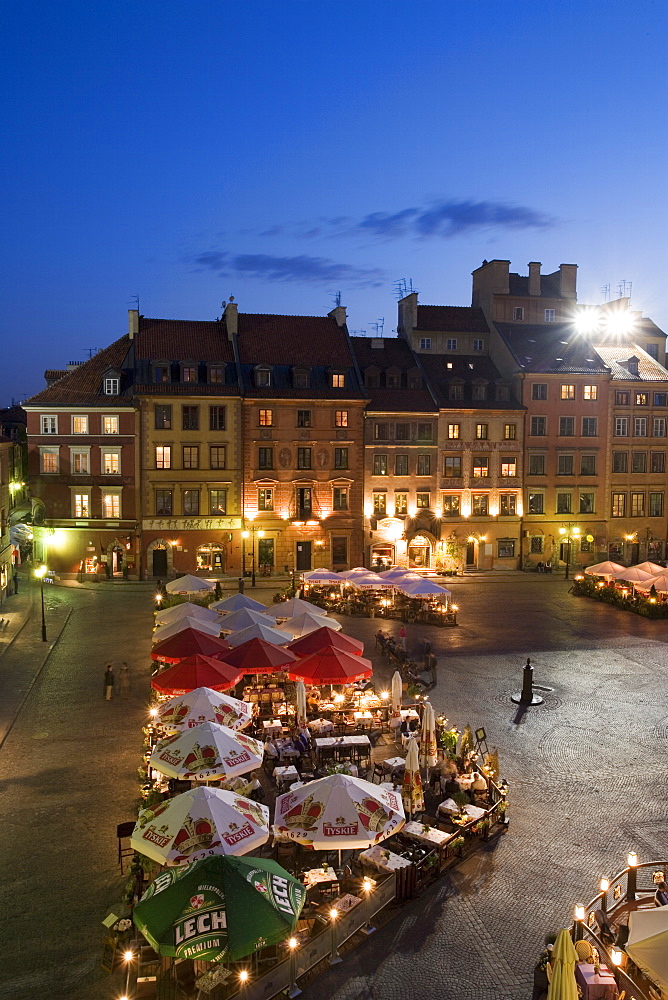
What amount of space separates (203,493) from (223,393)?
21.6 feet

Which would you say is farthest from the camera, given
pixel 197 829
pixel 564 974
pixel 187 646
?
pixel 187 646

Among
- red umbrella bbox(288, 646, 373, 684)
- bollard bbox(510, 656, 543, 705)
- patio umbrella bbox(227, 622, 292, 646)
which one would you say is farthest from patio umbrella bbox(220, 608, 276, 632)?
bollard bbox(510, 656, 543, 705)

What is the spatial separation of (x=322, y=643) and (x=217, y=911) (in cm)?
1383

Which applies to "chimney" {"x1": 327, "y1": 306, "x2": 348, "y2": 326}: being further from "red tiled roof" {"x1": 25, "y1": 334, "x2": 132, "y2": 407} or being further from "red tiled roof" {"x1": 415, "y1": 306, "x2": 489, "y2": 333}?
"red tiled roof" {"x1": 25, "y1": 334, "x2": 132, "y2": 407}

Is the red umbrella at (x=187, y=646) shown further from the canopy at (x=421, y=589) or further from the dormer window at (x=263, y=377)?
the dormer window at (x=263, y=377)

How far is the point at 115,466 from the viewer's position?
49.7 meters

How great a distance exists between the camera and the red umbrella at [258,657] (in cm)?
2444

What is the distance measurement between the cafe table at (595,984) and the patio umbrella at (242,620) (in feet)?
58.5

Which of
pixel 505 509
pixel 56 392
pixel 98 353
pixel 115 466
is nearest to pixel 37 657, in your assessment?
pixel 115 466

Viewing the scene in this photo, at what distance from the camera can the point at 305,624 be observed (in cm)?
2933

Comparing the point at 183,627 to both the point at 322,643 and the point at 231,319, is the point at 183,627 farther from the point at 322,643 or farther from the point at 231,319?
the point at 231,319

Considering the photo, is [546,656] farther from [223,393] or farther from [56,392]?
[56,392]

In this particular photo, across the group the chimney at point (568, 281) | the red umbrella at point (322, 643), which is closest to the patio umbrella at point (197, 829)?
the red umbrella at point (322, 643)

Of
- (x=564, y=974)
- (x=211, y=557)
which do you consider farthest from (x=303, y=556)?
(x=564, y=974)
